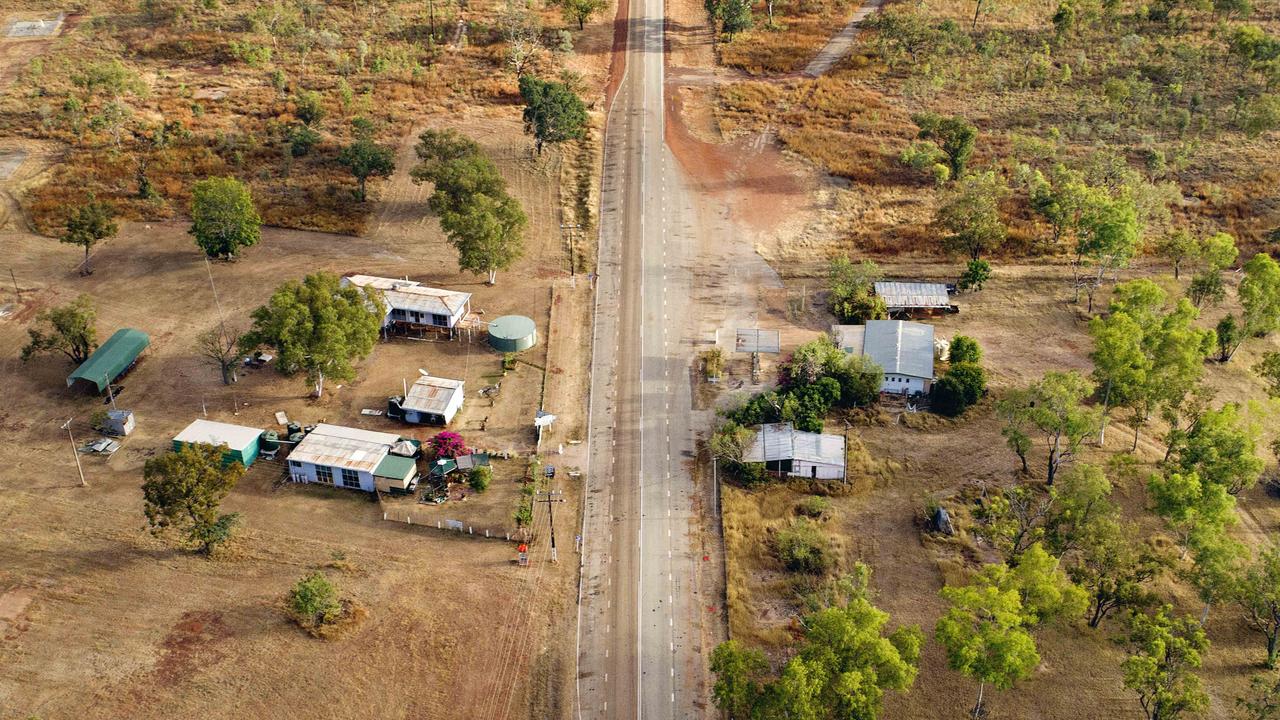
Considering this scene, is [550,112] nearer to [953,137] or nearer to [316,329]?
[953,137]

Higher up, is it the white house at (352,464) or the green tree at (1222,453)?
the green tree at (1222,453)

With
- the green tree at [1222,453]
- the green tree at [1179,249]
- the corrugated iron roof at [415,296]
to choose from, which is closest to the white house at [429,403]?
the corrugated iron roof at [415,296]

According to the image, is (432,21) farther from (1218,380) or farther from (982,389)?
(1218,380)

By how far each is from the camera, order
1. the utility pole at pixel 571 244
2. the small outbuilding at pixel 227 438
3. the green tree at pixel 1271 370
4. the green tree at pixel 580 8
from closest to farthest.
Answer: the small outbuilding at pixel 227 438 < the green tree at pixel 1271 370 < the utility pole at pixel 571 244 < the green tree at pixel 580 8

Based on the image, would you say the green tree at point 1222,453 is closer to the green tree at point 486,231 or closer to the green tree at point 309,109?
the green tree at point 486,231

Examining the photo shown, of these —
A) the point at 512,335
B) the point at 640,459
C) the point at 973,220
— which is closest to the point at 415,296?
the point at 512,335

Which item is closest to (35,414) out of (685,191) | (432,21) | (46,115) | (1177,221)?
(46,115)

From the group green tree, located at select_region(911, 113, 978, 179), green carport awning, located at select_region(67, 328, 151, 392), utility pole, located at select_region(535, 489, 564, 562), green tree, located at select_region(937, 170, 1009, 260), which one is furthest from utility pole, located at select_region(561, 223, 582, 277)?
green tree, located at select_region(911, 113, 978, 179)
